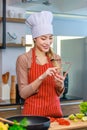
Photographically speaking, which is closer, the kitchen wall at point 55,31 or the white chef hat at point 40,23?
the white chef hat at point 40,23

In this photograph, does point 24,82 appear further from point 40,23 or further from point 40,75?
point 40,23

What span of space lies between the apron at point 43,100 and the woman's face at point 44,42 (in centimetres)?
13

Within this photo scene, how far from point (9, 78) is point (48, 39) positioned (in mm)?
1881

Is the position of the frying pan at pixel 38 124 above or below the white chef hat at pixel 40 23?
below

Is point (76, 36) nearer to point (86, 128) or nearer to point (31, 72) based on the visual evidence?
point (31, 72)

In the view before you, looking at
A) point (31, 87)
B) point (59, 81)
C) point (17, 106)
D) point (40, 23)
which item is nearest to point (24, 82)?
point (31, 87)

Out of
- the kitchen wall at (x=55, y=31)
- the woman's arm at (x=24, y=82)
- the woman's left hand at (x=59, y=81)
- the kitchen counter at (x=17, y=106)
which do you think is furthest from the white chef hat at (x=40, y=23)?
the kitchen wall at (x=55, y=31)

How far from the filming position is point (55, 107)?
6.89ft

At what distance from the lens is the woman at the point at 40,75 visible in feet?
6.79

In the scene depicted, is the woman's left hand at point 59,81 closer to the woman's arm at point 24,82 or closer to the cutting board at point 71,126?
the woman's arm at point 24,82

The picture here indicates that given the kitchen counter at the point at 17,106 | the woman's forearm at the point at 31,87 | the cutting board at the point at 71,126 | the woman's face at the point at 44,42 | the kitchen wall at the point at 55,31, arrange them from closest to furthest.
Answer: the cutting board at the point at 71,126
the woman's forearm at the point at 31,87
the woman's face at the point at 44,42
the kitchen counter at the point at 17,106
the kitchen wall at the point at 55,31

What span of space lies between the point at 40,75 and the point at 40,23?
0.36 meters

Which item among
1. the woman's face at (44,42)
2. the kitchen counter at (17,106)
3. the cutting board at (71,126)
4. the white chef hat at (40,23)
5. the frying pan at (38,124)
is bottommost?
the kitchen counter at (17,106)

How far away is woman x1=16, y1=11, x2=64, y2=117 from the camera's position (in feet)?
6.79
